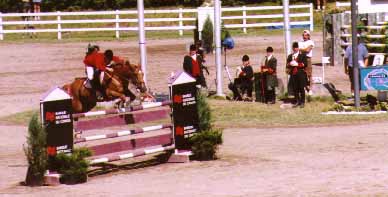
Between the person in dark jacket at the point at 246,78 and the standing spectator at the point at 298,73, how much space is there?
7.19 ft

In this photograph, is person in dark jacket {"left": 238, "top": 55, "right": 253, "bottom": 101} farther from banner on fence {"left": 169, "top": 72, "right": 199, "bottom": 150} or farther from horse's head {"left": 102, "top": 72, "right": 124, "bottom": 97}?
banner on fence {"left": 169, "top": 72, "right": 199, "bottom": 150}

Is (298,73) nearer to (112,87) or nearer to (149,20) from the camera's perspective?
(112,87)

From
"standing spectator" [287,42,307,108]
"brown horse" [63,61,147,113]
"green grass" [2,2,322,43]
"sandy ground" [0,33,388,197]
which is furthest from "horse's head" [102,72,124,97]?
"green grass" [2,2,322,43]


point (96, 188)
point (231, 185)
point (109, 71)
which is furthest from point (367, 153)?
point (109, 71)

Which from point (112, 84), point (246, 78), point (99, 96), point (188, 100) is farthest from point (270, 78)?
point (188, 100)

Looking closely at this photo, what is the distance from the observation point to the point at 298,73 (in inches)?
1176

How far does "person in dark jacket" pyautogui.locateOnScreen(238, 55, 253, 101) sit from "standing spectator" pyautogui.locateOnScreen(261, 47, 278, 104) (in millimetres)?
627

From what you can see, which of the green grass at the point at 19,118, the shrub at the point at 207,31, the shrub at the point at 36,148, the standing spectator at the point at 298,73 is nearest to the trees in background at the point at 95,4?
the shrub at the point at 207,31

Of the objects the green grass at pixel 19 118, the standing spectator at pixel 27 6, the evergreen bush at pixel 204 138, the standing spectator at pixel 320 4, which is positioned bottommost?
the green grass at pixel 19 118

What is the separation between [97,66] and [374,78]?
24.1ft

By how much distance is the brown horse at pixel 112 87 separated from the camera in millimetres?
25969

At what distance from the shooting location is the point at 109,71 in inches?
1038

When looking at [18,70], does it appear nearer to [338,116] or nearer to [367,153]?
[338,116]

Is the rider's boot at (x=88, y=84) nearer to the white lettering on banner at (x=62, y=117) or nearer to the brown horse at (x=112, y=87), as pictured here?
the brown horse at (x=112, y=87)
